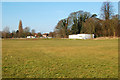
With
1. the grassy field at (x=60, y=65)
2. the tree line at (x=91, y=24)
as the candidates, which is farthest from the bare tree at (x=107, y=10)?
the grassy field at (x=60, y=65)

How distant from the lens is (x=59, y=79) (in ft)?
16.6

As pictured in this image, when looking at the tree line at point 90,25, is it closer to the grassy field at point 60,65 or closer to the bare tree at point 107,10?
the bare tree at point 107,10

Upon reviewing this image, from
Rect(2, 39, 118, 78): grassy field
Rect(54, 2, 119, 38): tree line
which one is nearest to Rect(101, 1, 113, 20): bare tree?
Rect(54, 2, 119, 38): tree line

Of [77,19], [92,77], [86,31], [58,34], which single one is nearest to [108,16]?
[86,31]

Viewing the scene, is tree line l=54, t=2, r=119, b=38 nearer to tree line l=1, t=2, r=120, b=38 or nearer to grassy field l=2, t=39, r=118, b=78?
tree line l=1, t=2, r=120, b=38

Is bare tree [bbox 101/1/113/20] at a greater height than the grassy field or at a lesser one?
greater

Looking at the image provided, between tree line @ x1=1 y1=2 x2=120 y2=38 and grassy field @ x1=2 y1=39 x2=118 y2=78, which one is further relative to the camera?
tree line @ x1=1 y1=2 x2=120 y2=38

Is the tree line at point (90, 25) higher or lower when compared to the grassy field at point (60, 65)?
higher

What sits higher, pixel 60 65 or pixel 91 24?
pixel 91 24

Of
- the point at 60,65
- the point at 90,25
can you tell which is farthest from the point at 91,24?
the point at 60,65

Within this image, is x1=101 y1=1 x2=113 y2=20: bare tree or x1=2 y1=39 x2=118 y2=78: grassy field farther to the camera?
x1=101 y1=1 x2=113 y2=20: bare tree

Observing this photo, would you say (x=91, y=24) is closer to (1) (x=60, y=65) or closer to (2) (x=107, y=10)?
(2) (x=107, y=10)

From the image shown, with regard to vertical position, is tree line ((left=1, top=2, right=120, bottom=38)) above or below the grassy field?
above

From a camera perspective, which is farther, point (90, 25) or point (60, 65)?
point (90, 25)
